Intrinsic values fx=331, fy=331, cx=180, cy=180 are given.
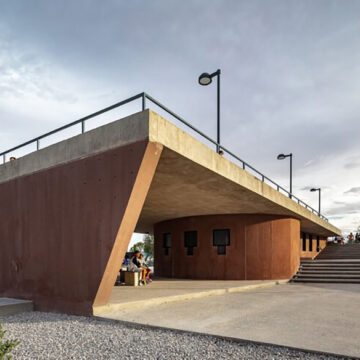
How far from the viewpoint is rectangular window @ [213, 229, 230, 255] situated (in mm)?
16741

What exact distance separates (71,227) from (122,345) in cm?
383

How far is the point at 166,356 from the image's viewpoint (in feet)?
16.0

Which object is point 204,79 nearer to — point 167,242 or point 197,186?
point 197,186

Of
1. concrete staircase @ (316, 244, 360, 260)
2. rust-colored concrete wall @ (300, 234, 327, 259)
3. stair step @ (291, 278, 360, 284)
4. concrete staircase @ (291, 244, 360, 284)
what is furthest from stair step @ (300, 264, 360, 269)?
concrete staircase @ (316, 244, 360, 260)

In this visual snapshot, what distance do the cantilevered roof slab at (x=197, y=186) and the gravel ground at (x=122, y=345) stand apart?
3899mm

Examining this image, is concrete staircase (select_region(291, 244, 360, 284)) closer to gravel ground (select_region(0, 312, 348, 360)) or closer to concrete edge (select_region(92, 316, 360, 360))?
concrete edge (select_region(92, 316, 360, 360))

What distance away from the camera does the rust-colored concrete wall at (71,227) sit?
7.51 m

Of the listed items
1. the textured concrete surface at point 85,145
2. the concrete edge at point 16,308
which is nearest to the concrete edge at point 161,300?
the concrete edge at point 16,308

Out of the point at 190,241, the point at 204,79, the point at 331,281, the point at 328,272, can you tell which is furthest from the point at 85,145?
the point at 328,272

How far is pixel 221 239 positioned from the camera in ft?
55.4

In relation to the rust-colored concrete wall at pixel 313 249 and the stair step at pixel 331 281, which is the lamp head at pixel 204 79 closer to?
the stair step at pixel 331 281

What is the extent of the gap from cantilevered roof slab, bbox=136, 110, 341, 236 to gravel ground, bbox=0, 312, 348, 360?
3.90 metres

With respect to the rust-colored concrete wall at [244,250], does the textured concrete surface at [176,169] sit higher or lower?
higher

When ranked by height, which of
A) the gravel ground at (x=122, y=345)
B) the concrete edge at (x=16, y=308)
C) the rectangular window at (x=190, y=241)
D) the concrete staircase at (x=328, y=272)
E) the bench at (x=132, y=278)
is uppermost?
the rectangular window at (x=190, y=241)
